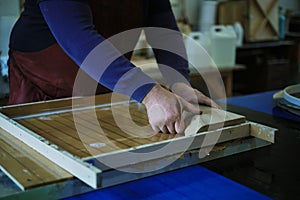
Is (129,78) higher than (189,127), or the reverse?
(129,78)

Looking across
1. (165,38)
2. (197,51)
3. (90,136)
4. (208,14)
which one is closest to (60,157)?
(90,136)

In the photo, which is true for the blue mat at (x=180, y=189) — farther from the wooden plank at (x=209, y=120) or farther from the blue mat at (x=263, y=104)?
the blue mat at (x=263, y=104)

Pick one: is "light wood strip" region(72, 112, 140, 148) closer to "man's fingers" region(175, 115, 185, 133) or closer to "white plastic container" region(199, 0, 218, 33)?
"man's fingers" region(175, 115, 185, 133)

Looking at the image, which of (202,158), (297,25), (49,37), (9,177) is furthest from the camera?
(297,25)

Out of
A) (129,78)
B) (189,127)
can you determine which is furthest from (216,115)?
(129,78)

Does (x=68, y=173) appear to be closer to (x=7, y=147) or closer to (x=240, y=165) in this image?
(x=7, y=147)

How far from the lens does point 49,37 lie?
1.25 metres

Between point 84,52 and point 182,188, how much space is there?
361 mm

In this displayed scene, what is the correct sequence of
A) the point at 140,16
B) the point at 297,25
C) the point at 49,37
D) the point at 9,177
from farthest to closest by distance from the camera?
the point at 297,25, the point at 140,16, the point at 49,37, the point at 9,177

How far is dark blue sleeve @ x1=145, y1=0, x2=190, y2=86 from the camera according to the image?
4.37ft

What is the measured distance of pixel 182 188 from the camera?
2.60 feet

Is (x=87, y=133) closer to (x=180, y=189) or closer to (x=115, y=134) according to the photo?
(x=115, y=134)

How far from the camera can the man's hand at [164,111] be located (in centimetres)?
91

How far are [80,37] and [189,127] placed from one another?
311 millimetres
